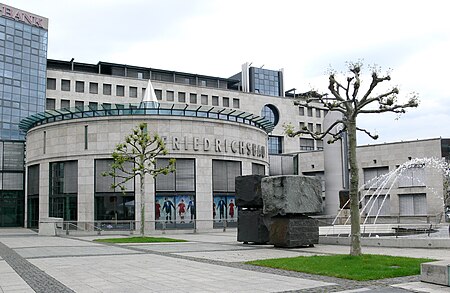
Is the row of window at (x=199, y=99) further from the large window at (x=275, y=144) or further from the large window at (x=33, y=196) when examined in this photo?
the large window at (x=33, y=196)

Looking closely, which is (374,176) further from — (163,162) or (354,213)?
(354,213)

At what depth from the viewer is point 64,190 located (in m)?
41.3

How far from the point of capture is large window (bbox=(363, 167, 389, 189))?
5744cm

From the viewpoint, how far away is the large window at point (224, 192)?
42.2 metres

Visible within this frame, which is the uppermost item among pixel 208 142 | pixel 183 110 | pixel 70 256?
pixel 183 110

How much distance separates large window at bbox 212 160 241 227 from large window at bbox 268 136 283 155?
43376mm

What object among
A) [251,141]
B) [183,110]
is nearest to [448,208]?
[251,141]

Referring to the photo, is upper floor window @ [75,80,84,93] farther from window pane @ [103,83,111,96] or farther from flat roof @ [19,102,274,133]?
flat roof @ [19,102,274,133]

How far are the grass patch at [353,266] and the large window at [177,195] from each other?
939 inches

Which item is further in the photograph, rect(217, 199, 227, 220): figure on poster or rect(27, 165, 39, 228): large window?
rect(27, 165, 39, 228): large window

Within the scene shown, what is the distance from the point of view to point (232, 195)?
142ft

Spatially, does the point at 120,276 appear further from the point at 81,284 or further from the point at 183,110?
the point at 183,110

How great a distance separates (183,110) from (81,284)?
29847mm

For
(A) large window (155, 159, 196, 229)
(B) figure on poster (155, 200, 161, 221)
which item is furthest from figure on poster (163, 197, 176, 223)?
(B) figure on poster (155, 200, 161, 221)
